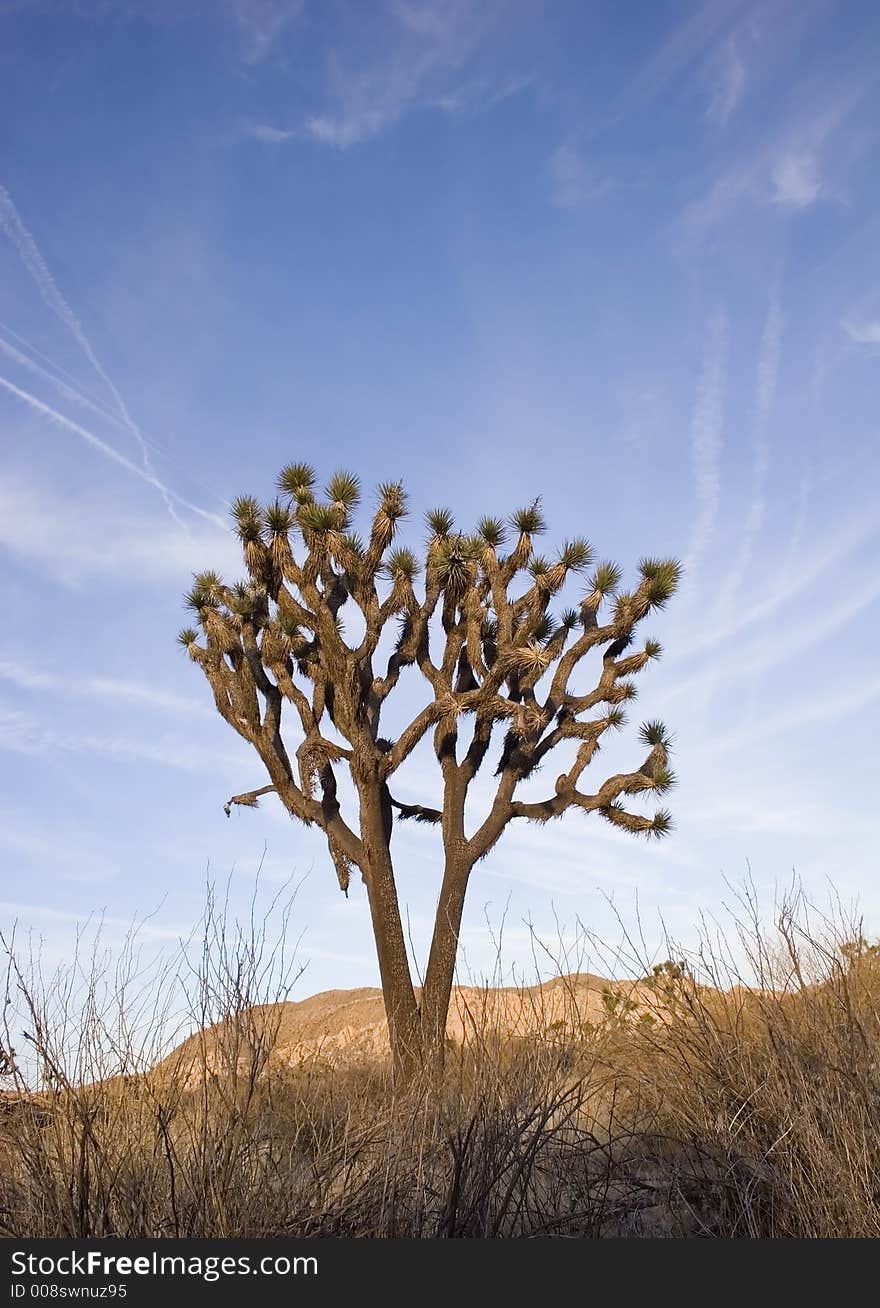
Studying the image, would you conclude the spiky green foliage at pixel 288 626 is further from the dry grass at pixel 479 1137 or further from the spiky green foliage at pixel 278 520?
the dry grass at pixel 479 1137

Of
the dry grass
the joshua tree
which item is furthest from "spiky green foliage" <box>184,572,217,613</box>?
the dry grass

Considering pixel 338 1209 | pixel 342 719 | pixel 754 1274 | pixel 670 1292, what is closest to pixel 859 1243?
pixel 754 1274

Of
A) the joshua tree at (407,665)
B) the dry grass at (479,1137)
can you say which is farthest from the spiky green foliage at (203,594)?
the dry grass at (479,1137)

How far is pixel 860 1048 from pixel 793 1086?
1.44ft

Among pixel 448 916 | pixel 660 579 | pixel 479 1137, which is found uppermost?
→ pixel 660 579

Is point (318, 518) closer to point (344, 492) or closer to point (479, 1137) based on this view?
point (344, 492)

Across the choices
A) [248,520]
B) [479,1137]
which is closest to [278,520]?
[248,520]

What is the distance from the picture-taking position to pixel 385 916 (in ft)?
47.5

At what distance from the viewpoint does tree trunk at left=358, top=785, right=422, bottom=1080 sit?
46.1ft

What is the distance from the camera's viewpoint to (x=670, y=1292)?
3.93 meters

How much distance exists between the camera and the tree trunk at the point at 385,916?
14.0 meters

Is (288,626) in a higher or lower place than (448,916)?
higher

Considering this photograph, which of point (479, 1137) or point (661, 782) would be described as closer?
point (479, 1137)

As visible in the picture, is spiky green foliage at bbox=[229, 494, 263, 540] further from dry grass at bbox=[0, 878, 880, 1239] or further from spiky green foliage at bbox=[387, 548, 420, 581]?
dry grass at bbox=[0, 878, 880, 1239]
